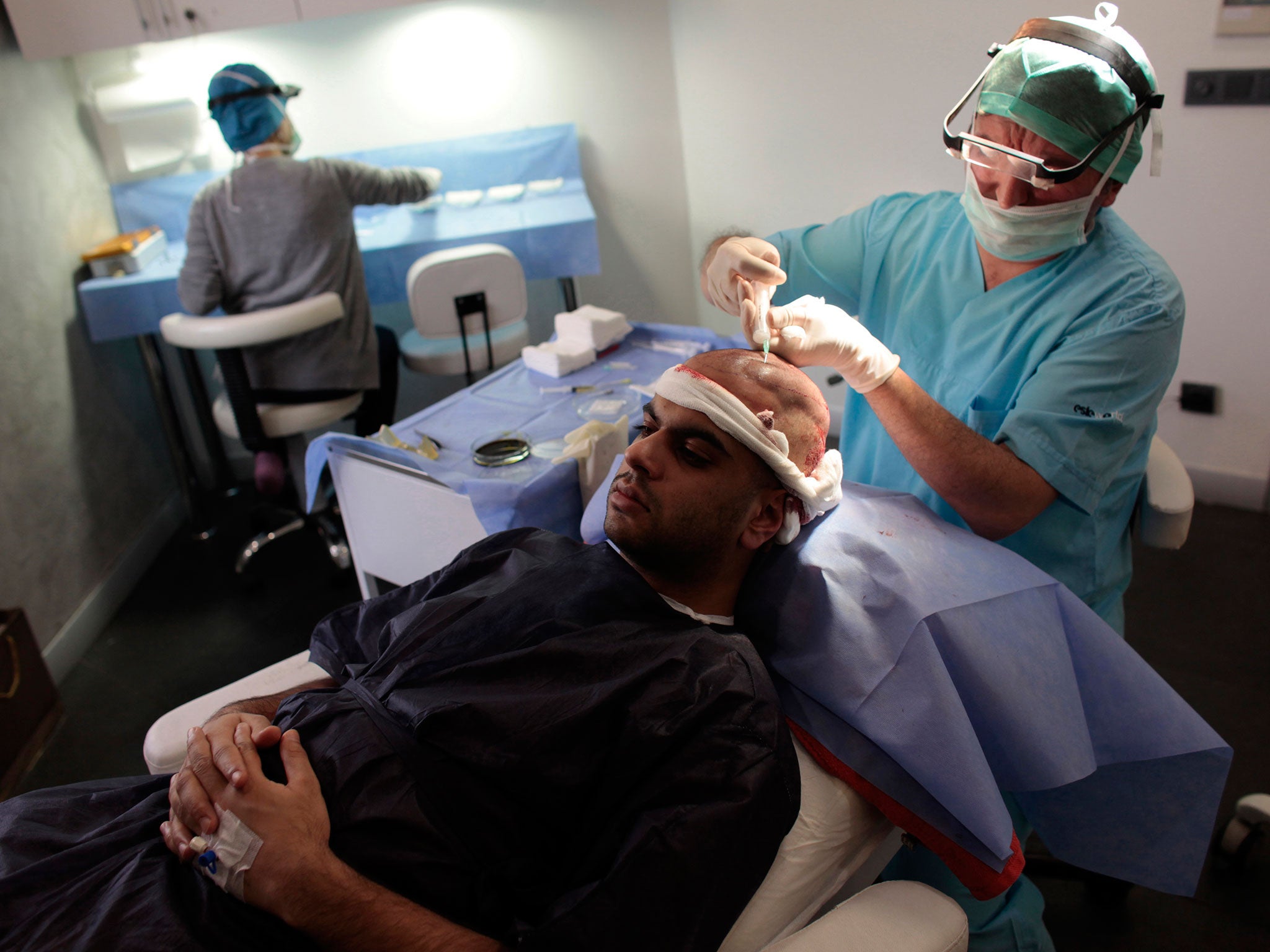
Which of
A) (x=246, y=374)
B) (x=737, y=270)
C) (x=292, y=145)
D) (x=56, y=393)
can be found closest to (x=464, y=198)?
(x=292, y=145)

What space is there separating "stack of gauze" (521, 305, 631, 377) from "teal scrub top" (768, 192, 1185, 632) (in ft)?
2.00

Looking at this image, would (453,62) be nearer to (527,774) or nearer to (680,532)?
(680,532)

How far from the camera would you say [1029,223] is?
1268mm

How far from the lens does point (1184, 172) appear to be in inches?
96.3

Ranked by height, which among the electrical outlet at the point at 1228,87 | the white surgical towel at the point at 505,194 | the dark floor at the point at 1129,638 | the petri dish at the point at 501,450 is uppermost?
the electrical outlet at the point at 1228,87

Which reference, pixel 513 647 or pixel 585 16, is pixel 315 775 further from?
pixel 585 16

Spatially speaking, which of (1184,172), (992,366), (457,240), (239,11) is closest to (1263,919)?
(992,366)

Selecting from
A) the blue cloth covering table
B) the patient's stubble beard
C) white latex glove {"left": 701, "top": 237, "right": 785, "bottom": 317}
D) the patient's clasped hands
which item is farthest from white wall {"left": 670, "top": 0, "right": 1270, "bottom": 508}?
the patient's clasped hands

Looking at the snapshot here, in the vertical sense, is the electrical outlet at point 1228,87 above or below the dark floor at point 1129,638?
above

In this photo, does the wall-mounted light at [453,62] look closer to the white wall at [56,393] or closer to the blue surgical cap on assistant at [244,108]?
the blue surgical cap on assistant at [244,108]

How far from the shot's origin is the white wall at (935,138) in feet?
7.77

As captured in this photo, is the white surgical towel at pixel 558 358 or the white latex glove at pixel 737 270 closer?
the white latex glove at pixel 737 270

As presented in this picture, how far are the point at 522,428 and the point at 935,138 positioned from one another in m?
1.76

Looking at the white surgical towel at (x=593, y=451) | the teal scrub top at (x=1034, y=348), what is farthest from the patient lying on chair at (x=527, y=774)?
the white surgical towel at (x=593, y=451)
